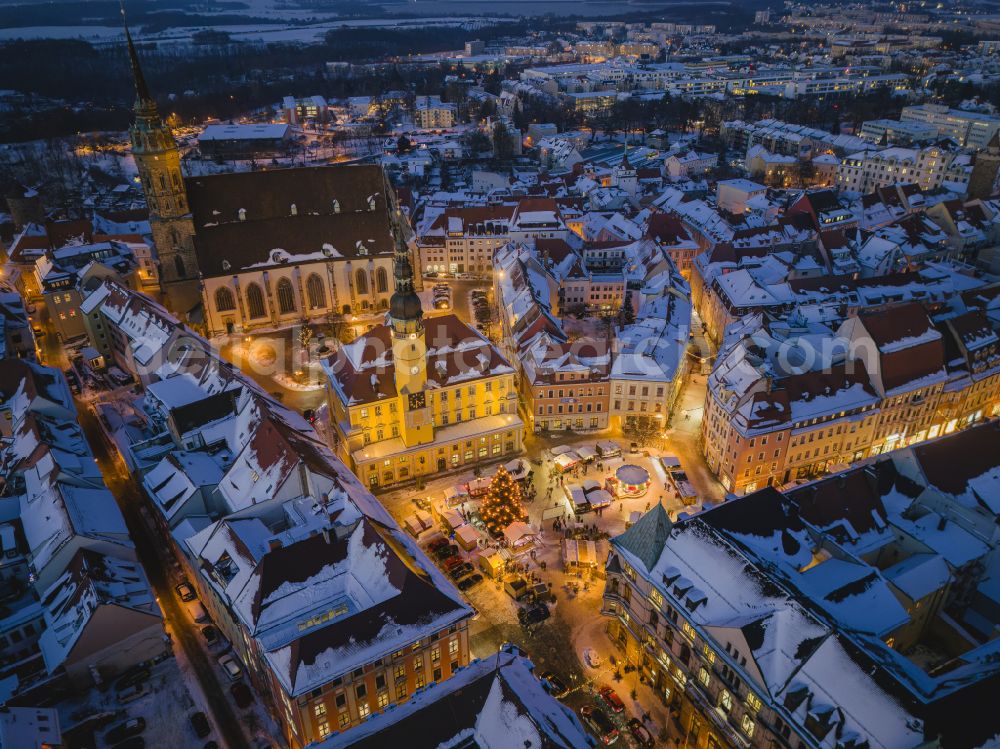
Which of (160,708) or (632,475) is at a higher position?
(632,475)

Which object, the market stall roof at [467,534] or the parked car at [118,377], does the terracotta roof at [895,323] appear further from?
the parked car at [118,377]

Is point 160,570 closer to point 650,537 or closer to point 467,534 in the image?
point 467,534

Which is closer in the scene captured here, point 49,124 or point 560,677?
point 560,677

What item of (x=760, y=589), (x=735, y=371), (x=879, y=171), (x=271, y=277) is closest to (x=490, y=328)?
(x=271, y=277)

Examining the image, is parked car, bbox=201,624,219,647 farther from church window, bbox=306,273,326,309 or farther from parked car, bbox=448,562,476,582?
church window, bbox=306,273,326,309

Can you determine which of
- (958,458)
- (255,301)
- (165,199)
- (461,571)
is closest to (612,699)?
(461,571)

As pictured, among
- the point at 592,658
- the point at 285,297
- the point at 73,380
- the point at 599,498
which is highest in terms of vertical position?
the point at 285,297

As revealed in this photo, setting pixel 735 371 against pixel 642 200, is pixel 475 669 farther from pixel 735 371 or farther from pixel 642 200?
pixel 642 200

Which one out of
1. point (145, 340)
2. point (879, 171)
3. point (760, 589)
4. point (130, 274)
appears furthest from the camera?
point (879, 171)
